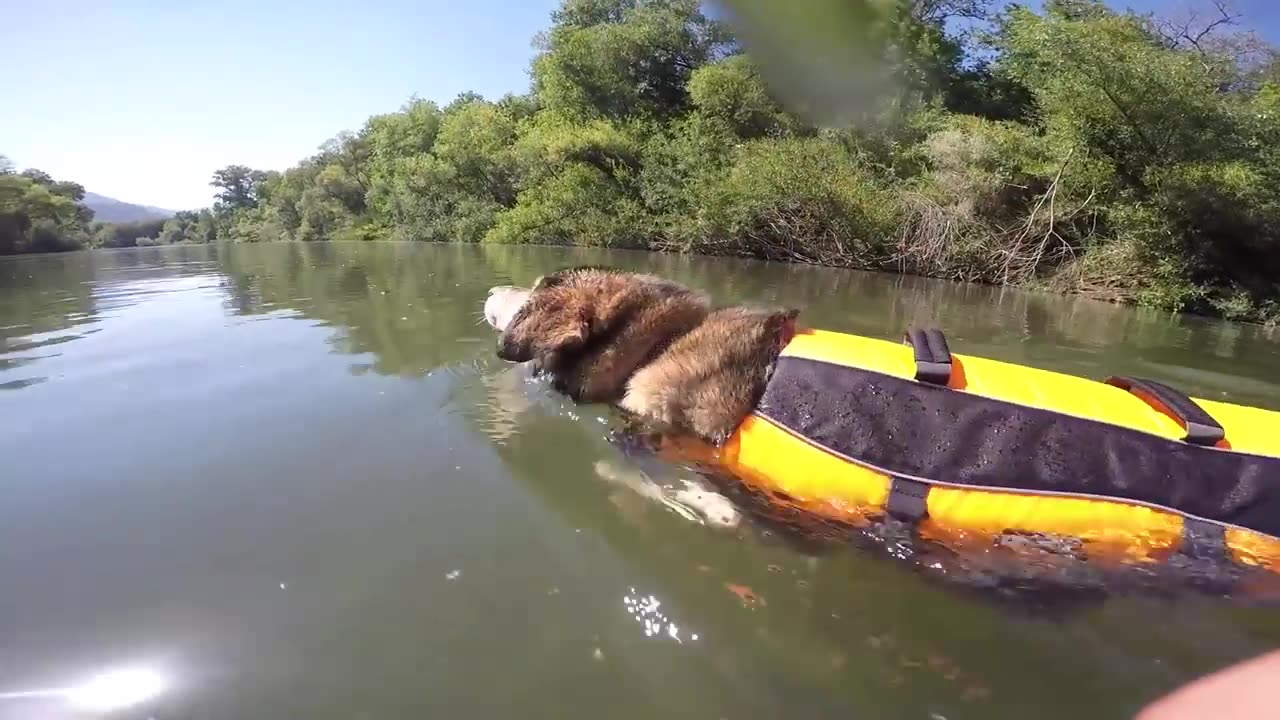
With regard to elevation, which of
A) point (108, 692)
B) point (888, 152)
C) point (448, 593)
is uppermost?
point (888, 152)

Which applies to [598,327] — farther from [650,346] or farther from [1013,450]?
[1013,450]

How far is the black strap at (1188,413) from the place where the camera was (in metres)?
2.93

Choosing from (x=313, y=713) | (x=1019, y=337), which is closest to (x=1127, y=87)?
(x=1019, y=337)

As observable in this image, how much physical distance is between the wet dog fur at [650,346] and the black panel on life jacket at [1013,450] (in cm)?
47

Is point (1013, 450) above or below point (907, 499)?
above

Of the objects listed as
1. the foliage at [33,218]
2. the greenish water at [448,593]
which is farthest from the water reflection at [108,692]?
the foliage at [33,218]

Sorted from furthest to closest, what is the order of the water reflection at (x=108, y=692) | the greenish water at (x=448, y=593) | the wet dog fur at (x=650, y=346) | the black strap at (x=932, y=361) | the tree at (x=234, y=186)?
the tree at (x=234, y=186), the wet dog fur at (x=650, y=346), the black strap at (x=932, y=361), the greenish water at (x=448, y=593), the water reflection at (x=108, y=692)

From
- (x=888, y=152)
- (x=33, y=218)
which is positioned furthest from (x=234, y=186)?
(x=888, y=152)

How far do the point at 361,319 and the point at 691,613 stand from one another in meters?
7.46

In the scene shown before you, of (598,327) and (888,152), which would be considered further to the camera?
(888,152)

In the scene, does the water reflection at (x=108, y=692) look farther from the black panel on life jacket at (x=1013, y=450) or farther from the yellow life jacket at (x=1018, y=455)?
the black panel on life jacket at (x=1013, y=450)

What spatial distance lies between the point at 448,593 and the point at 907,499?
217cm

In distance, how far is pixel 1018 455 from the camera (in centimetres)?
314

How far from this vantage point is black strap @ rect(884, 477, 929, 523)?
3238 millimetres
